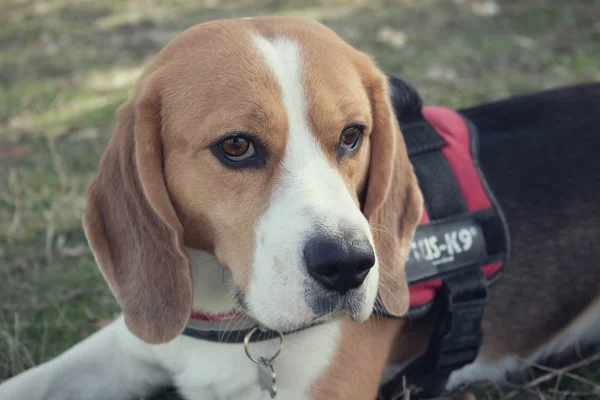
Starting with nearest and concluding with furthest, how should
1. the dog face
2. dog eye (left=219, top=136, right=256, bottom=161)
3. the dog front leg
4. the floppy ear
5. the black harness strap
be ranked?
the dog face
dog eye (left=219, top=136, right=256, bottom=161)
the floppy ear
the black harness strap
the dog front leg

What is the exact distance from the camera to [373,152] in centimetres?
284

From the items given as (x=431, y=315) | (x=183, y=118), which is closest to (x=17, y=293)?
(x=183, y=118)

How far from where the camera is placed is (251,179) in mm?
2457

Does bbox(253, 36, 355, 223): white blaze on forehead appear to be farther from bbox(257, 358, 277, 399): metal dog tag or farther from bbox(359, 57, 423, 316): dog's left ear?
bbox(257, 358, 277, 399): metal dog tag

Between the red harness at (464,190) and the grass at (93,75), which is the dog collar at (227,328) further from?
the grass at (93,75)

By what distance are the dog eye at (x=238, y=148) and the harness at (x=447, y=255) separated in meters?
0.67

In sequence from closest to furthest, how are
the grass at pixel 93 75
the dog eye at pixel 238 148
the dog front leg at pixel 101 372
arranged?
the dog eye at pixel 238 148 < the dog front leg at pixel 101 372 < the grass at pixel 93 75

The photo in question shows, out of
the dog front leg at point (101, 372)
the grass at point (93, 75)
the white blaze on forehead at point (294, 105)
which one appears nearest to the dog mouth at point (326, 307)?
the white blaze on forehead at point (294, 105)

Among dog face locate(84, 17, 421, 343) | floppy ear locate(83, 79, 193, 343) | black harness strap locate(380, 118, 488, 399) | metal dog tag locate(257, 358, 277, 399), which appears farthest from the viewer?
black harness strap locate(380, 118, 488, 399)

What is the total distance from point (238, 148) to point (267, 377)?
86cm

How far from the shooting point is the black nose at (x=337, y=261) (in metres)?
2.18

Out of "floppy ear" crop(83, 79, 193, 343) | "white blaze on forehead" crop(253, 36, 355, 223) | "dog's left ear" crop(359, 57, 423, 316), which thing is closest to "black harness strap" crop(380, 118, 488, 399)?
"dog's left ear" crop(359, 57, 423, 316)

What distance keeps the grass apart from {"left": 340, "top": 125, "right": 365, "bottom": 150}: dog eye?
4.51 feet

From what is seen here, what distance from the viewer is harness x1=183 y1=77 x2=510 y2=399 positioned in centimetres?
294
